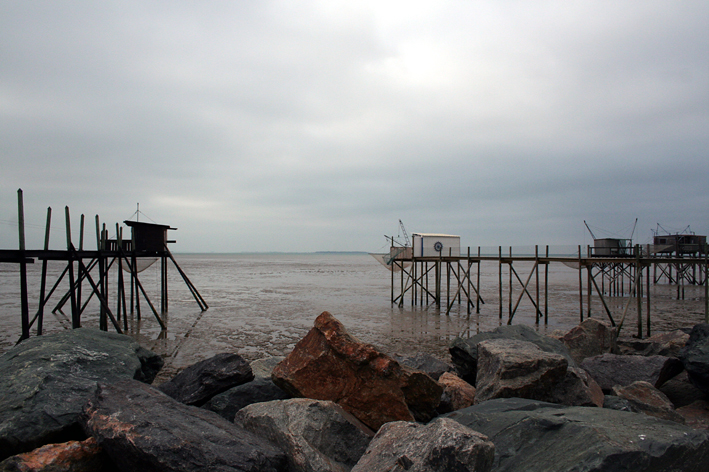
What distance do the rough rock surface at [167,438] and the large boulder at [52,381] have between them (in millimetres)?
482

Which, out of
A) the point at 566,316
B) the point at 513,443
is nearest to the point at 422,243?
the point at 566,316

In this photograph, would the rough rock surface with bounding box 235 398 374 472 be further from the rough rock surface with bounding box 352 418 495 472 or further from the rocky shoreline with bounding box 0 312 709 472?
the rough rock surface with bounding box 352 418 495 472

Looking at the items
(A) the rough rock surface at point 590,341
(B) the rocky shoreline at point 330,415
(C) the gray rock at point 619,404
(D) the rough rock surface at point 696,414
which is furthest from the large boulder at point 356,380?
(A) the rough rock surface at point 590,341

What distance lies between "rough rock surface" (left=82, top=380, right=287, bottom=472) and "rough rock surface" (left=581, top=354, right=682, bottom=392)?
23.4 feet

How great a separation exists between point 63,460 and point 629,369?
371 inches

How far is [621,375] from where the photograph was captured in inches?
326

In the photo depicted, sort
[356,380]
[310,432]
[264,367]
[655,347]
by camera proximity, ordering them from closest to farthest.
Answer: [310,432]
[356,380]
[264,367]
[655,347]

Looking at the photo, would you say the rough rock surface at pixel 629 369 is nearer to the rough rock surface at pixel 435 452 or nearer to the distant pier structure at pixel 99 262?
the rough rock surface at pixel 435 452

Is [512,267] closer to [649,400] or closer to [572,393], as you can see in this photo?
[649,400]

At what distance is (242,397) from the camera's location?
19.9 ft

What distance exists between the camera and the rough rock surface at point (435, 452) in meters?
3.09

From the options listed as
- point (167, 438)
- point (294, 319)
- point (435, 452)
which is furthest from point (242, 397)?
point (294, 319)

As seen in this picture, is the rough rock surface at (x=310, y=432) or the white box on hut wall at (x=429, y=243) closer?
the rough rock surface at (x=310, y=432)

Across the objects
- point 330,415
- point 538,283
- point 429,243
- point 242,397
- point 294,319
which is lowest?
point 294,319
